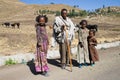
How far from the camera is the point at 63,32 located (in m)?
10.9

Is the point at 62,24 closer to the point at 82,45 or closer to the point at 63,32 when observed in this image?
the point at 63,32

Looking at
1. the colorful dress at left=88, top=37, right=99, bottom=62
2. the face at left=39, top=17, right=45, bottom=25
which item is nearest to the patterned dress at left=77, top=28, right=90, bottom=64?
the colorful dress at left=88, top=37, right=99, bottom=62

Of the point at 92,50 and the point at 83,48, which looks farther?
the point at 92,50

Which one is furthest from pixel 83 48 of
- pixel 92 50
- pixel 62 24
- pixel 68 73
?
pixel 68 73

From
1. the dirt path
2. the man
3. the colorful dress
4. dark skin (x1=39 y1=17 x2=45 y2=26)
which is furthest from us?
the colorful dress

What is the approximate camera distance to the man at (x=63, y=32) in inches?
429

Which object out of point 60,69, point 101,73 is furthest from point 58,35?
point 101,73

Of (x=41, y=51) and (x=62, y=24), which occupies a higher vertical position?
(x=62, y=24)

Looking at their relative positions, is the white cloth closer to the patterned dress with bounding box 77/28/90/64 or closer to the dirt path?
the patterned dress with bounding box 77/28/90/64

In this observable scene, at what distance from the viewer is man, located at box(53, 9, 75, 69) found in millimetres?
10906

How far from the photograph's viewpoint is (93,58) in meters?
11.8

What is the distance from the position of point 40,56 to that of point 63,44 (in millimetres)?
1410

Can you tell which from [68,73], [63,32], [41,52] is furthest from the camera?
[63,32]

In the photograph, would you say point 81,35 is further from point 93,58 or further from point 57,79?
point 57,79
